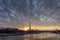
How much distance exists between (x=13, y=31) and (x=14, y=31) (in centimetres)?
98

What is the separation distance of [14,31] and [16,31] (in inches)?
92.9

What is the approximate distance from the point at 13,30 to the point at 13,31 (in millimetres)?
700

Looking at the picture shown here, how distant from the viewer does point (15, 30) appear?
4437 inches

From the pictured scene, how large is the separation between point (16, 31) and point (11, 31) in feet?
22.8

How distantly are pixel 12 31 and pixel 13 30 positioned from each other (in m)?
→ 2.82

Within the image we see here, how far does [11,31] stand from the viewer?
107500 millimetres

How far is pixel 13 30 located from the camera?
11112 centimetres

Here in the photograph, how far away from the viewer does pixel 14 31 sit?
112m

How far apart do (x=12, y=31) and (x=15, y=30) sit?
15.2 ft

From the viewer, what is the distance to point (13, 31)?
11106 cm

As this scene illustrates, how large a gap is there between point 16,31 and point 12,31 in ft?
19.4

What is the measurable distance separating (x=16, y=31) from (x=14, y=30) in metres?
2.06

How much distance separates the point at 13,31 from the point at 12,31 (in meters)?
2.72

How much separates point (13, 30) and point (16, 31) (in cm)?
340
